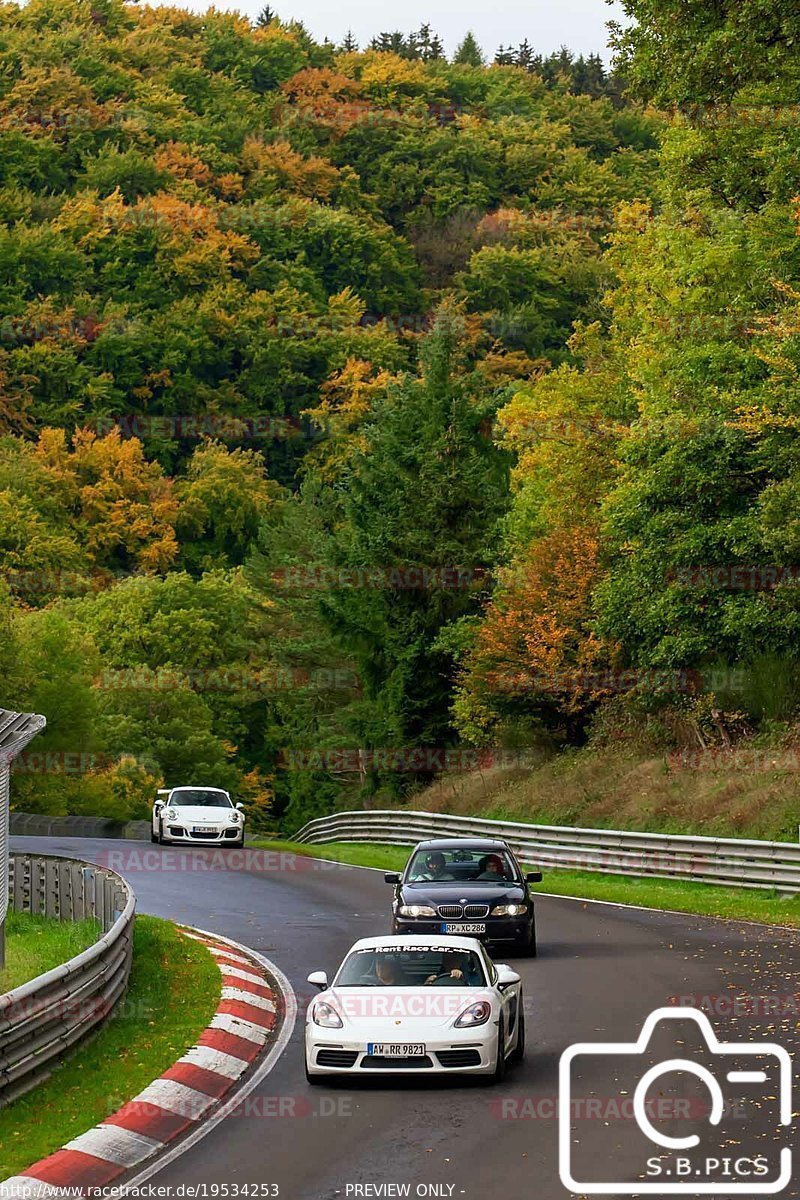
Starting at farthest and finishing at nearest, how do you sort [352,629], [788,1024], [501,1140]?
[352,629] → [788,1024] → [501,1140]

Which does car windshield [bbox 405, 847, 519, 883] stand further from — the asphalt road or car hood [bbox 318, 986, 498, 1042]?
car hood [bbox 318, 986, 498, 1042]

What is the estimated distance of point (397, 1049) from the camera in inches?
519

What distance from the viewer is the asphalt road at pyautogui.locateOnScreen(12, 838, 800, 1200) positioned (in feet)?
34.5

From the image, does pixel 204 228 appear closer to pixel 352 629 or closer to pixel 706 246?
pixel 352 629

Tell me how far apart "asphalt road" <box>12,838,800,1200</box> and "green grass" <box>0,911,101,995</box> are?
1.79m

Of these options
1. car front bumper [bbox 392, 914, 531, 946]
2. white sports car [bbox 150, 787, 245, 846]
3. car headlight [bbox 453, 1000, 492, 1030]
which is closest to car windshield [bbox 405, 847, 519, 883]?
car front bumper [bbox 392, 914, 531, 946]

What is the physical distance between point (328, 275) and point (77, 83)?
102 ft

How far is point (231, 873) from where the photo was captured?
119 ft

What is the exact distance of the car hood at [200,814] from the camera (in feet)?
141

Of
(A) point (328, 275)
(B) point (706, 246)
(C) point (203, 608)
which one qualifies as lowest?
(C) point (203, 608)

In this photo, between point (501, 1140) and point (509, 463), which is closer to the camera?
point (501, 1140)

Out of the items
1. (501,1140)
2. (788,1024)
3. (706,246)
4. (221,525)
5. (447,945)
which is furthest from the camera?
(221,525)

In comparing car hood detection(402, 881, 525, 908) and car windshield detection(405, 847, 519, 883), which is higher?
car windshield detection(405, 847, 519, 883)

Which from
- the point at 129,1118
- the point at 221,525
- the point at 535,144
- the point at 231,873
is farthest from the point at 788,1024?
the point at 535,144
